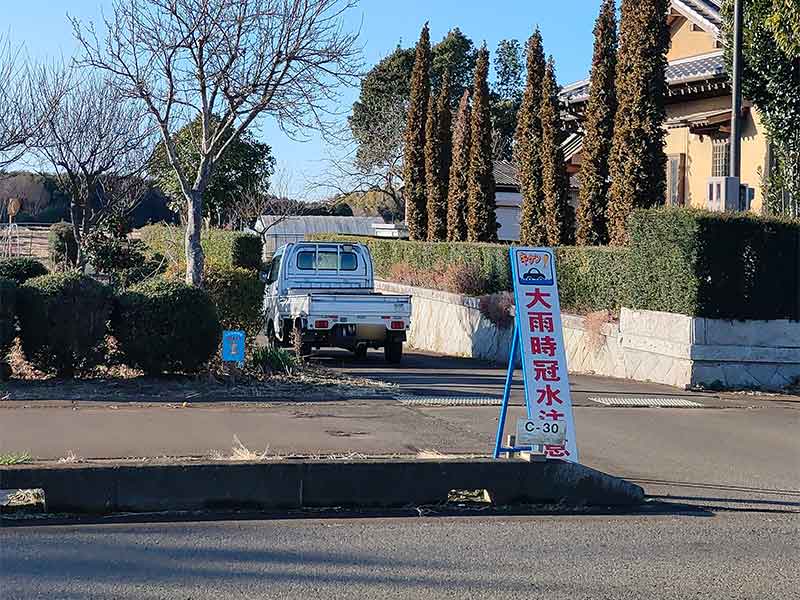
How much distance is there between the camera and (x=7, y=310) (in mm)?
12578

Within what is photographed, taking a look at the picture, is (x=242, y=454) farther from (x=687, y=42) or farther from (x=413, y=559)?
(x=687, y=42)

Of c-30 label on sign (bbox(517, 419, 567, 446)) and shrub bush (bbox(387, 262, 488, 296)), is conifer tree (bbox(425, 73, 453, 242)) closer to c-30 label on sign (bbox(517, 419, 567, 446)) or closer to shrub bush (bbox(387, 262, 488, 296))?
shrub bush (bbox(387, 262, 488, 296))

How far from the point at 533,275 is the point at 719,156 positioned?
17128 mm

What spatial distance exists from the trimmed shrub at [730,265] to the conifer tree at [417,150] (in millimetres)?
19164

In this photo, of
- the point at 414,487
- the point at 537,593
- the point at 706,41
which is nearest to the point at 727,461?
the point at 414,487

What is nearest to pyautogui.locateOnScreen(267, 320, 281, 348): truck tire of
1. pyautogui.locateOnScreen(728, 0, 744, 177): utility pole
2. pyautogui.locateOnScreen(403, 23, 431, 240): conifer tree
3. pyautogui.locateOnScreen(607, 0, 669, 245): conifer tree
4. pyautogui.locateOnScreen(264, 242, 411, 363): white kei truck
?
pyautogui.locateOnScreen(264, 242, 411, 363): white kei truck

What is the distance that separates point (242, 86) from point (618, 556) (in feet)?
36.8

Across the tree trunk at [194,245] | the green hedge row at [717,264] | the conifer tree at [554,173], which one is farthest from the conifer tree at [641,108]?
the tree trunk at [194,245]

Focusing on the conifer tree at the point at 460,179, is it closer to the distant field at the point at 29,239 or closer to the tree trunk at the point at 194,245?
the distant field at the point at 29,239

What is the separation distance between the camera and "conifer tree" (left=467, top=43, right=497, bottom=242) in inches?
1142

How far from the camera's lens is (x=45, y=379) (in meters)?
13.1

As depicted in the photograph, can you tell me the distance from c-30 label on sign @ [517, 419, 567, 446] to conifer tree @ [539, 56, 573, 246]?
53.2 ft

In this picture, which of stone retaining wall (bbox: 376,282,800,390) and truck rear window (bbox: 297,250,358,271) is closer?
stone retaining wall (bbox: 376,282,800,390)

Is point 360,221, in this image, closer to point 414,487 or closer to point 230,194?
point 230,194
